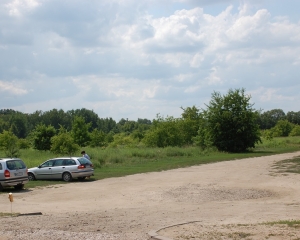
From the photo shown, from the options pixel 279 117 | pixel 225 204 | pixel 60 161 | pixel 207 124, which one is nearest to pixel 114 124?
pixel 279 117

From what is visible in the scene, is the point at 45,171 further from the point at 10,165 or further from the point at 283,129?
the point at 283,129

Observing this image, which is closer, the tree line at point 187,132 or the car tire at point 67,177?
the car tire at point 67,177

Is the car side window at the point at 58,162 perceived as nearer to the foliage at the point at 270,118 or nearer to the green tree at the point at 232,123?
the green tree at the point at 232,123

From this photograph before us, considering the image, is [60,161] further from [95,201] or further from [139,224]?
[139,224]

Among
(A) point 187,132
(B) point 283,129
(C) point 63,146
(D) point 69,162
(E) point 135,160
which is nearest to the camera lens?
(D) point 69,162

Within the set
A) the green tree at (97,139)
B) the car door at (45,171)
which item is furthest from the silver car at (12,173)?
the green tree at (97,139)

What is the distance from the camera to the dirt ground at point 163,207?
36.3 ft

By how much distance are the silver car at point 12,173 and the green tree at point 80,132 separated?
50241 mm

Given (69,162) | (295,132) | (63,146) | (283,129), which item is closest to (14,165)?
(69,162)

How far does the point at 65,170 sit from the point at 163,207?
1273 centimetres

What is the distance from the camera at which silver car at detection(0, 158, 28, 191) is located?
2339cm

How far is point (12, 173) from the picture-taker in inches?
928

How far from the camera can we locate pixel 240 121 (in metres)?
61.9

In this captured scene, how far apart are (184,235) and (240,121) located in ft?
172
